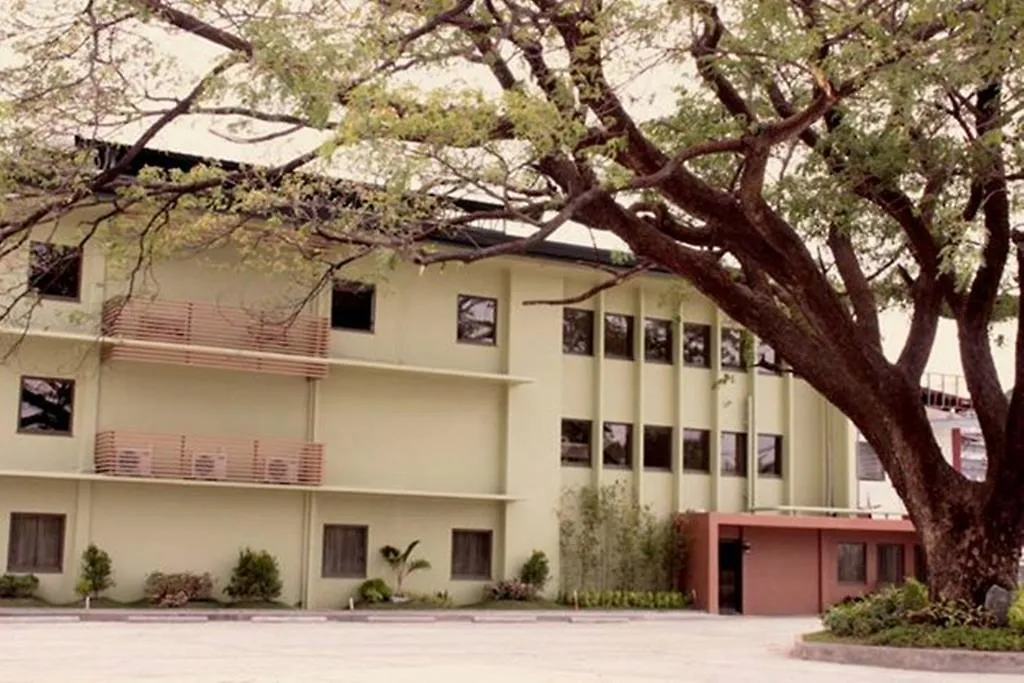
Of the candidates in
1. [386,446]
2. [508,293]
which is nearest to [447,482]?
[386,446]

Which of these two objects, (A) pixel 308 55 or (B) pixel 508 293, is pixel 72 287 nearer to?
(B) pixel 508 293

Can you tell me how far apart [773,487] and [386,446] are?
1178 cm

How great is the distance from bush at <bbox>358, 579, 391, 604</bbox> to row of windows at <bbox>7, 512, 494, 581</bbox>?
0.41 meters

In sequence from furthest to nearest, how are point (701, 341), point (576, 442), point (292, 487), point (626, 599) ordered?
1. point (701, 341)
2. point (576, 442)
3. point (626, 599)
4. point (292, 487)

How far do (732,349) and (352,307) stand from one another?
11.6m

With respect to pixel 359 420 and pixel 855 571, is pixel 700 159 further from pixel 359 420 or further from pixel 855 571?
pixel 855 571

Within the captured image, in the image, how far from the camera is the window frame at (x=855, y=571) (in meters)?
41.4

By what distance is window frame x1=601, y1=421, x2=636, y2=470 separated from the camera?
37844 millimetres

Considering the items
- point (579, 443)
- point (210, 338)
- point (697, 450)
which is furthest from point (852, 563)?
→ point (210, 338)

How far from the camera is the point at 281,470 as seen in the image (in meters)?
32.2

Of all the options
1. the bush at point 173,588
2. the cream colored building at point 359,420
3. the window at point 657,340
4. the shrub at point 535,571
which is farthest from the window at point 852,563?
the bush at point 173,588

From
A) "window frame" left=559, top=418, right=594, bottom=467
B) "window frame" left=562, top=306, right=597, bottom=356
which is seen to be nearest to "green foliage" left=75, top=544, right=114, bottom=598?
"window frame" left=559, top=418, right=594, bottom=467

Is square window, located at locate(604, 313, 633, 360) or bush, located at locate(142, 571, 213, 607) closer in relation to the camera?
bush, located at locate(142, 571, 213, 607)

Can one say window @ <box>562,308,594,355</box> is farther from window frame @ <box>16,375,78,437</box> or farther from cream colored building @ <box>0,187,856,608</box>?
window frame @ <box>16,375,78,437</box>
